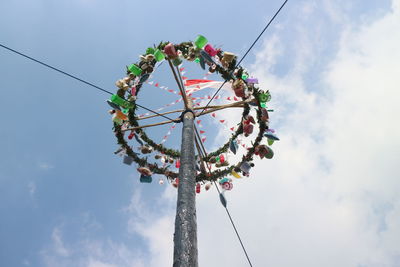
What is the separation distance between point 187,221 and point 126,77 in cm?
477

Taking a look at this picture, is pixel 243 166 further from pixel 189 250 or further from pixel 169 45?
pixel 189 250

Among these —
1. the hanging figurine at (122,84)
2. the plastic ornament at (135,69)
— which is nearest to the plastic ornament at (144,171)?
the hanging figurine at (122,84)

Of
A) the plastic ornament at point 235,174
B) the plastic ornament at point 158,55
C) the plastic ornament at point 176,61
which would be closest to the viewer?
the plastic ornament at point 158,55

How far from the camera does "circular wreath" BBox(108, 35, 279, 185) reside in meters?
7.30

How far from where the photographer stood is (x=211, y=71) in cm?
744

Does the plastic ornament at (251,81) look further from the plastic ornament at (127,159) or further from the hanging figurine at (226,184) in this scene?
the plastic ornament at (127,159)

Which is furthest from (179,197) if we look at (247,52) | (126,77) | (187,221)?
(126,77)

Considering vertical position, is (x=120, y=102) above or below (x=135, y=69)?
below

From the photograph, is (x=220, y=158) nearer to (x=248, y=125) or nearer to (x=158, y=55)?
(x=248, y=125)

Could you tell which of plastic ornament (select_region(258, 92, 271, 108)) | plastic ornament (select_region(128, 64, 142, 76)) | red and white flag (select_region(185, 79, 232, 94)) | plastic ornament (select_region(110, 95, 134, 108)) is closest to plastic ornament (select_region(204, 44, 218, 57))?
plastic ornament (select_region(258, 92, 271, 108))

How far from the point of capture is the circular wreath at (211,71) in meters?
7.30

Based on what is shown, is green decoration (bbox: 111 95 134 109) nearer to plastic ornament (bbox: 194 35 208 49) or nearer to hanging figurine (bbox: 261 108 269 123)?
plastic ornament (bbox: 194 35 208 49)

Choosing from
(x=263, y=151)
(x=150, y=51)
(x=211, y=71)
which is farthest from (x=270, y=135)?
(x=150, y=51)

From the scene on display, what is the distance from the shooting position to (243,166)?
8.02 metres
